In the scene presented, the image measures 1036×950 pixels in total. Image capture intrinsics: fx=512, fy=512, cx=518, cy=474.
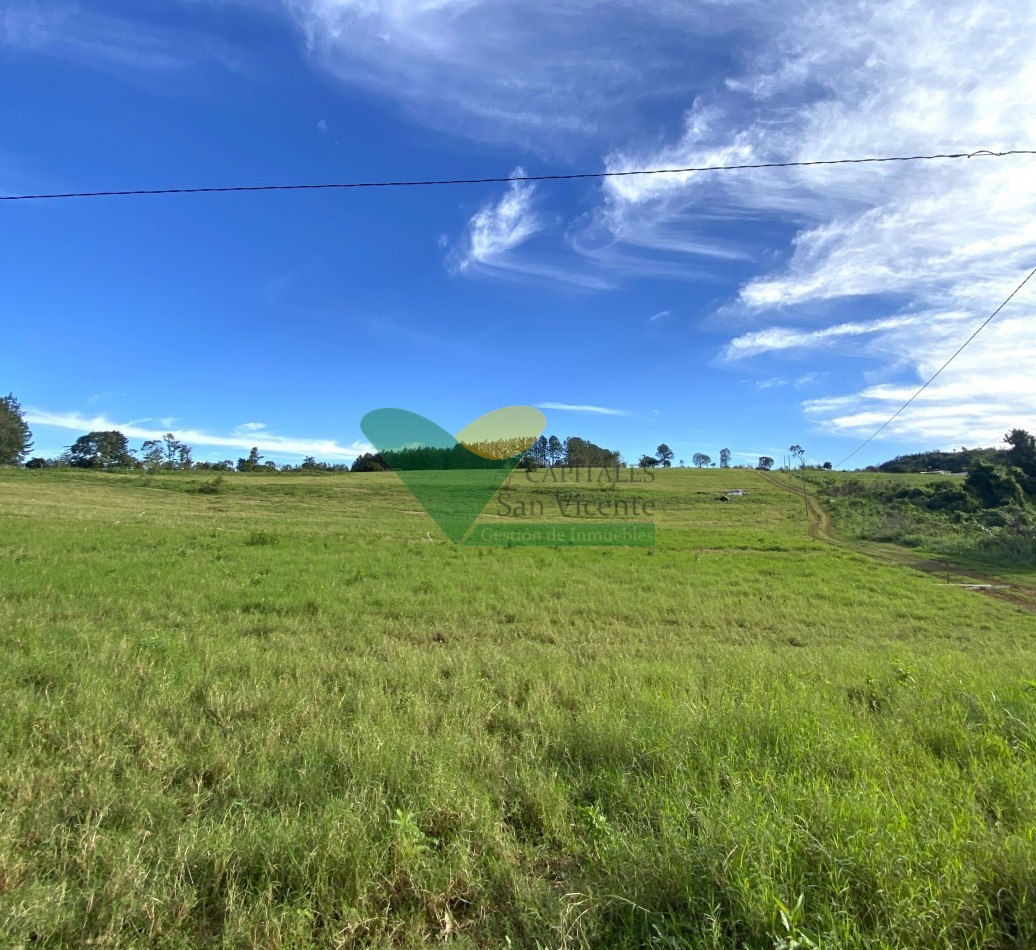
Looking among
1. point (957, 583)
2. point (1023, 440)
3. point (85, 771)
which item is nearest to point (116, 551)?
point (85, 771)

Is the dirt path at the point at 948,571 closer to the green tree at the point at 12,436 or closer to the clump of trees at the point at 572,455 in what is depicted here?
the clump of trees at the point at 572,455

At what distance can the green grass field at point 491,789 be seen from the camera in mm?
2188

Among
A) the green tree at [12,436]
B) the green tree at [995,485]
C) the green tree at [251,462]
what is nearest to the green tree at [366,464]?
the green tree at [251,462]

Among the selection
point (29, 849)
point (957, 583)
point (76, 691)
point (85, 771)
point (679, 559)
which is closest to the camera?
point (29, 849)

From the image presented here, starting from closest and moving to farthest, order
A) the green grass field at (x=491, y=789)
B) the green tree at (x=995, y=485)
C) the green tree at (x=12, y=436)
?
the green grass field at (x=491, y=789) → the green tree at (x=995, y=485) → the green tree at (x=12, y=436)

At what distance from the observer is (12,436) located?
242 feet

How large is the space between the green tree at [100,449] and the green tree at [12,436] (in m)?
6.94

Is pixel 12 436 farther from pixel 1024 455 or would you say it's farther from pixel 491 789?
pixel 1024 455

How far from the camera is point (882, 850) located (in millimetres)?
2301

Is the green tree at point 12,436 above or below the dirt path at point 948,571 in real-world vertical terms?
above

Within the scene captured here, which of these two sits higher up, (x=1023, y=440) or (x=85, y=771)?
(x=1023, y=440)

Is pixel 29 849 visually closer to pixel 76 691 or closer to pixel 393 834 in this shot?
pixel 393 834

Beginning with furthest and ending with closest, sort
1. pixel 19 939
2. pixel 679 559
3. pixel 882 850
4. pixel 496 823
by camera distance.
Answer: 1. pixel 679 559
2. pixel 496 823
3. pixel 882 850
4. pixel 19 939

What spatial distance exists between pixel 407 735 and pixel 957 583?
2188 centimetres
